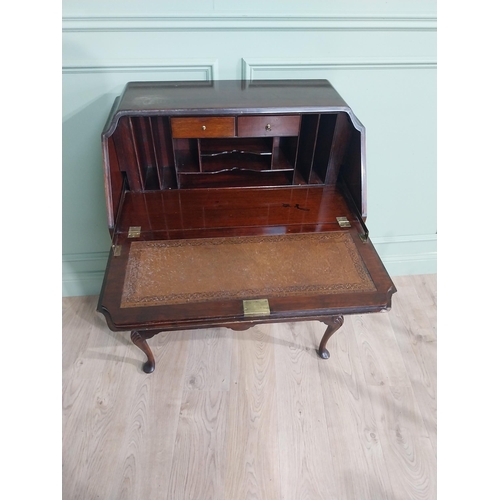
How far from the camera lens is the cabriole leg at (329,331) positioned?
1323 millimetres

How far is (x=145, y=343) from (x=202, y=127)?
0.74m

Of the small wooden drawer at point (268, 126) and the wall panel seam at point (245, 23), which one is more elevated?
the wall panel seam at point (245, 23)

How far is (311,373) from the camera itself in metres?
1.55

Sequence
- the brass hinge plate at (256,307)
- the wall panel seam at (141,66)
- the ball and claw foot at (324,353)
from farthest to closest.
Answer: the ball and claw foot at (324,353), the wall panel seam at (141,66), the brass hinge plate at (256,307)

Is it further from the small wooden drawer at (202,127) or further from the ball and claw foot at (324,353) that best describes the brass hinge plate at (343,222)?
the ball and claw foot at (324,353)

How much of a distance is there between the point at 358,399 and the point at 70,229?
131cm

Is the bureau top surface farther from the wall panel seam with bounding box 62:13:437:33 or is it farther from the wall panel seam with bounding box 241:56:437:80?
the wall panel seam with bounding box 62:13:437:33

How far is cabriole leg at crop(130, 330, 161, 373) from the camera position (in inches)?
50.6

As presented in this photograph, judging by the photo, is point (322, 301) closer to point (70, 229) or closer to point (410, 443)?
point (410, 443)

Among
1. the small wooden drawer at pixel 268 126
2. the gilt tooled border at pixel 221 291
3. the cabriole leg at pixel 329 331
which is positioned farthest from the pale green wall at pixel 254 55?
the cabriole leg at pixel 329 331

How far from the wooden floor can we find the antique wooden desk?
0.26 metres

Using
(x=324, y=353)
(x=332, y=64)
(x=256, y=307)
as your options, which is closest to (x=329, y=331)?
(x=324, y=353)

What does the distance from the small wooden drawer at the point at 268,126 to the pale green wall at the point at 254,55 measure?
0.23 meters

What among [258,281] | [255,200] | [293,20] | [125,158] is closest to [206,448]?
[258,281]
